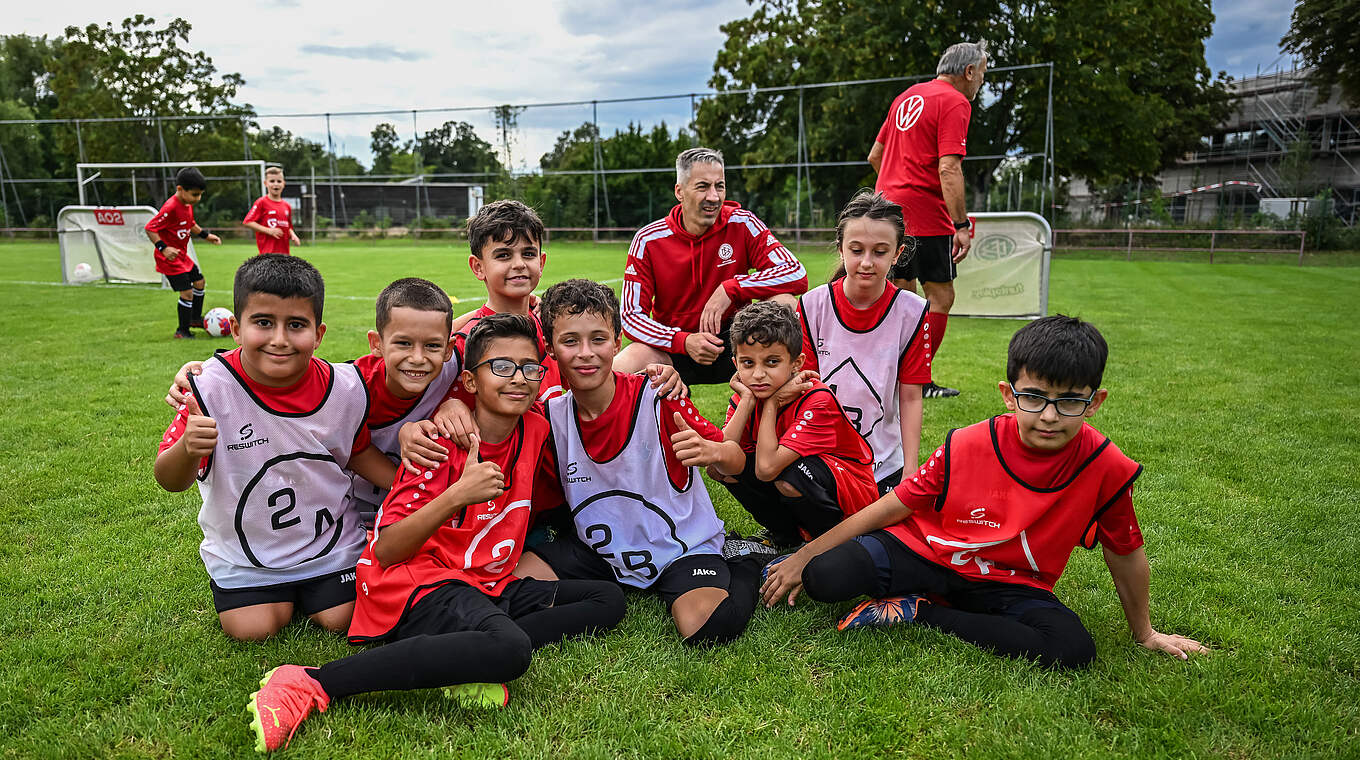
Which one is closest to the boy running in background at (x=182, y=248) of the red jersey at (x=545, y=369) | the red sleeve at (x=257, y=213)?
the red sleeve at (x=257, y=213)

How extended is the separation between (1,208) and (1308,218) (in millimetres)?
43054

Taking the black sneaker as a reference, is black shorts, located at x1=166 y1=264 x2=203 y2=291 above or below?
above

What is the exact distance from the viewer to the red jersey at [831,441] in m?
3.16

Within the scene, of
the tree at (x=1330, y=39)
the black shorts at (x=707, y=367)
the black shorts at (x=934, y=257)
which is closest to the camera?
the black shorts at (x=707, y=367)

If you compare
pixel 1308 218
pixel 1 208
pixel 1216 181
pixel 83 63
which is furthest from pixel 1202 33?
pixel 83 63

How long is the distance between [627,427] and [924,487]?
1075 mm

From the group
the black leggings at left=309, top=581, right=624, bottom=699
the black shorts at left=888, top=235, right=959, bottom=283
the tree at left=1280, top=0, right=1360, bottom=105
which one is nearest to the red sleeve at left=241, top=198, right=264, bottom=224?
the black shorts at left=888, top=235, right=959, bottom=283

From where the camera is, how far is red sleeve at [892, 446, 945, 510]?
2.67m

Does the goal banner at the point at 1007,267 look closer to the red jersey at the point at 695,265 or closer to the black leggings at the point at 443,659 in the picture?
the red jersey at the point at 695,265

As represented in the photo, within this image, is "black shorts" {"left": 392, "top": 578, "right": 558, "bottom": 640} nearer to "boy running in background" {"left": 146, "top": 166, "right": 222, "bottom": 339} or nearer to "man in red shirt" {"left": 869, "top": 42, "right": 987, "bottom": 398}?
"man in red shirt" {"left": 869, "top": 42, "right": 987, "bottom": 398}

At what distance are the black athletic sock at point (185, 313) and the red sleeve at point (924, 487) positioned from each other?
8.54 m

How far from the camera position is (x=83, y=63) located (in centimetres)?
4022

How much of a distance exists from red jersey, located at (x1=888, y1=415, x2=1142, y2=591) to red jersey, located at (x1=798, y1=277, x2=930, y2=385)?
3.17ft

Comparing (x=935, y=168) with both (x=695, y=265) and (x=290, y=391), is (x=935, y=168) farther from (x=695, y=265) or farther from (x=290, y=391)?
(x=290, y=391)
